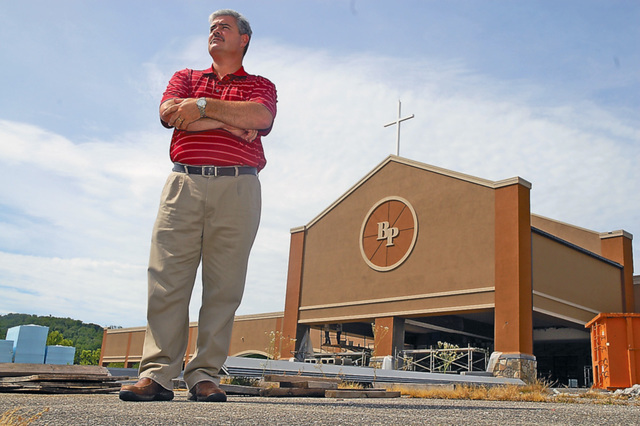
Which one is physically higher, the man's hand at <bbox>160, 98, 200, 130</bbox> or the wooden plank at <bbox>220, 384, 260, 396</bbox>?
the man's hand at <bbox>160, 98, 200, 130</bbox>

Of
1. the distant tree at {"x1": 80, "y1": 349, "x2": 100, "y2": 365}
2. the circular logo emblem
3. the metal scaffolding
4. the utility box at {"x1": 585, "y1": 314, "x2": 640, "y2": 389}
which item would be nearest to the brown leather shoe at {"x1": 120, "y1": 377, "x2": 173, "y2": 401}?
the utility box at {"x1": 585, "y1": 314, "x2": 640, "y2": 389}

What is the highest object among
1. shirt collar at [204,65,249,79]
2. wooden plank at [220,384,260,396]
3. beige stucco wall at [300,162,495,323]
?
beige stucco wall at [300,162,495,323]

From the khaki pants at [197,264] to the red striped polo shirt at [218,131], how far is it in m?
0.13

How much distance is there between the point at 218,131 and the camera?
3475 millimetres

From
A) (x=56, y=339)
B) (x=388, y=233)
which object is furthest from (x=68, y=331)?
(x=388, y=233)

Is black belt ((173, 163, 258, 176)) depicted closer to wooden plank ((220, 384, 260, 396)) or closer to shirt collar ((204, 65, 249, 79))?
shirt collar ((204, 65, 249, 79))

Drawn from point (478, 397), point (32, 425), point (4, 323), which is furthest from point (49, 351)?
point (32, 425)

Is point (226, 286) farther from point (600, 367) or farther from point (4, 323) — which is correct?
point (4, 323)

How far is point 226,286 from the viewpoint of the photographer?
331cm

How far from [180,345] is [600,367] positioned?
537 inches

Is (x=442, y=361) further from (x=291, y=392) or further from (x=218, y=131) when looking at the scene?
(x=218, y=131)

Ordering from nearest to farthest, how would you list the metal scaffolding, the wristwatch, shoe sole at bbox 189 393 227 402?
shoe sole at bbox 189 393 227 402 < the wristwatch < the metal scaffolding

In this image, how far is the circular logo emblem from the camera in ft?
70.8

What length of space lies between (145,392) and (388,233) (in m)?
19.6
